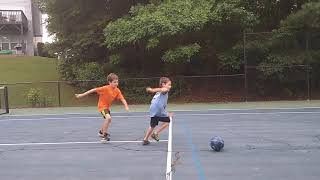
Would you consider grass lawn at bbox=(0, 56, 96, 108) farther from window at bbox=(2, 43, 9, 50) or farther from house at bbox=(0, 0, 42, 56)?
window at bbox=(2, 43, 9, 50)

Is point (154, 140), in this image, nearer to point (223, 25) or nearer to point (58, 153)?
point (58, 153)

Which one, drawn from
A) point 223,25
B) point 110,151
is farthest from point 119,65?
point 110,151

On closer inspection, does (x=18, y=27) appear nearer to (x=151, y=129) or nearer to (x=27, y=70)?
(x=27, y=70)

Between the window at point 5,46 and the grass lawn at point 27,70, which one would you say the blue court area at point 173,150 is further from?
the window at point 5,46

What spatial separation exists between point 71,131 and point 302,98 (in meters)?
13.0

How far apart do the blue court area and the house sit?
44.7 meters

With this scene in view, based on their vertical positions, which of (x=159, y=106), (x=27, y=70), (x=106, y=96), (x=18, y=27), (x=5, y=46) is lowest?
(x=159, y=106)

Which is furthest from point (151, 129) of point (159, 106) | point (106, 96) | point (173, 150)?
point (106, 96)

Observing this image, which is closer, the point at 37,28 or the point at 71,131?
the point at 71,131

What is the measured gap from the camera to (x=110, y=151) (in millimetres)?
9703

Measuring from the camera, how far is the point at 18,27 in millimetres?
59188

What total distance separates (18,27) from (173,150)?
5309 cm

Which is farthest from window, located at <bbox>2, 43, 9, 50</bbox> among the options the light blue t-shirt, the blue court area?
the light blue t-shirt

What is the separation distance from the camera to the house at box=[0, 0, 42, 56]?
191ft
